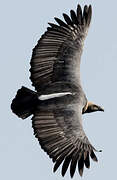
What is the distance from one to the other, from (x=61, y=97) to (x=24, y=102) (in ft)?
3.18

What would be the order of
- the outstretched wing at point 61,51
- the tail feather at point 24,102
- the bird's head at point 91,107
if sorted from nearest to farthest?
1. the tail feather at point 24,102
2. the outstretched wing at point 61,51
3. the bird's head at point 91,107

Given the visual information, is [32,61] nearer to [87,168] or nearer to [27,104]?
[27,104]

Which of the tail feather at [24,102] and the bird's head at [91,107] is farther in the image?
the bird's head at [91,107]

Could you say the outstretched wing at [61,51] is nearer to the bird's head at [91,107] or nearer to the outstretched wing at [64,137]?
the bird's head at [91,107]

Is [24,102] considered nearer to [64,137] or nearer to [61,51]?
[64,137]

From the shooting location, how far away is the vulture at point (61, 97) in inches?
703

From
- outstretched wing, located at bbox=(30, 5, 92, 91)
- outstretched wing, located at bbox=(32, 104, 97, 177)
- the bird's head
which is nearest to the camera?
outstretched wing, located at bbox=(32, 104, 97, 177)

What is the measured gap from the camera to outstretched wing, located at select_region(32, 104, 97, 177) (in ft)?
58.0

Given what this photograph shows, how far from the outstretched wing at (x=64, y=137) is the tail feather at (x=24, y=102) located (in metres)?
0.35

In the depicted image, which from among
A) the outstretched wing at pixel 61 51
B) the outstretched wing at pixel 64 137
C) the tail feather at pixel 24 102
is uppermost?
the outstretched wing at pixel 61 51

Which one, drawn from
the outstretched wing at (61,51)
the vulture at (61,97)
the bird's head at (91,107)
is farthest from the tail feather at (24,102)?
the bird's head at (91,107)

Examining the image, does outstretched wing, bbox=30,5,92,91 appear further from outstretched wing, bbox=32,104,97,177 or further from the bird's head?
outstretched wing, bbox=32,104,97,177

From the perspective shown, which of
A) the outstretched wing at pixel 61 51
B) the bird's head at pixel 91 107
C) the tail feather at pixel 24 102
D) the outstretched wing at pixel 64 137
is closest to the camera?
the outstretched wing at pixel 64 137

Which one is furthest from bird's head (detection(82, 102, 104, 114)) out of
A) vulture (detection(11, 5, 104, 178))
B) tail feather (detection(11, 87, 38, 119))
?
tail feather (detection(11, 87, 38, 119))
